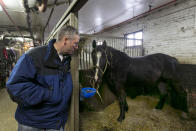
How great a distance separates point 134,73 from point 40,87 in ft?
6.43

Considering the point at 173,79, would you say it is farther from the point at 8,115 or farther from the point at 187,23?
the point at 8,115

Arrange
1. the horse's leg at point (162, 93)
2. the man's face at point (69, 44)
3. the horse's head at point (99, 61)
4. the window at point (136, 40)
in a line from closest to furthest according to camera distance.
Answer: the man's face at point (69, 44)
the horse's head at point (99, 61)
the horse's leg at point (162, 93)
the window at point (136, 40)

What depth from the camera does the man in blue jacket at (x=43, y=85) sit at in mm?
737

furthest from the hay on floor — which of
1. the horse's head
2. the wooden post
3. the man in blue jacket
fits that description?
the man in blue jacket

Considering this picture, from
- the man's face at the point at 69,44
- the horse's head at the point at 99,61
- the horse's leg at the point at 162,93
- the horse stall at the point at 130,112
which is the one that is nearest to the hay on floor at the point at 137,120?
the horse stall at the point at 130,112

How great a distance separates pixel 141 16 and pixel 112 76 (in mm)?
3099

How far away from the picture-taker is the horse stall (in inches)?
75.5

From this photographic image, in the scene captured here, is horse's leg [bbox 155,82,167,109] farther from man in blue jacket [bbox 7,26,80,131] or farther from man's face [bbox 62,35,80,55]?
man's face [bbox 62,35,80,55]

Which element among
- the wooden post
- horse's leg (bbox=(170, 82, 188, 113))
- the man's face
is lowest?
horse's leg (bbox=(170, 82, 188, 113))

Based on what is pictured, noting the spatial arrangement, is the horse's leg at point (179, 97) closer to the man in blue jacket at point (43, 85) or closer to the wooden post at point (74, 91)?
the wooden post at point (74, 91)

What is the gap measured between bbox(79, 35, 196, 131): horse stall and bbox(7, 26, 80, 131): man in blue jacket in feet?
3.71

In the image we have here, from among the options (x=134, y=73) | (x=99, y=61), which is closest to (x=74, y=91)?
(x=99, y=61)

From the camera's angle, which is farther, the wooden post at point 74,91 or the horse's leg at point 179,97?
the horse's leg at point 179,97

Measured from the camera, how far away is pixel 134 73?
233cm
